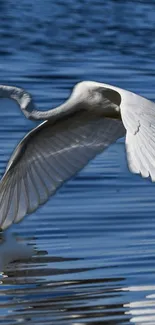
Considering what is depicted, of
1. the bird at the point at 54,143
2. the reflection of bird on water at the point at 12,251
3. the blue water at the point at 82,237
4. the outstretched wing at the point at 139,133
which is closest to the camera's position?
the outstretched wing at the point at 139,133

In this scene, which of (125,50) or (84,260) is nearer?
(84,260)

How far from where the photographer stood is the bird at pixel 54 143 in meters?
9.94

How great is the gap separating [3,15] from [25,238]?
1443 cm

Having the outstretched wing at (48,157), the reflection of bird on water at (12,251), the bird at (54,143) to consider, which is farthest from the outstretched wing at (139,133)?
the reflection of bird on water at (12,251)

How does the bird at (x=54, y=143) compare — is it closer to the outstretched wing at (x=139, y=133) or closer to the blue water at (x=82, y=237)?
the blue water at (x=82, y=237)

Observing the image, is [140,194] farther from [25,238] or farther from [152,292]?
[152,292]

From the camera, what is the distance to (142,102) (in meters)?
8.74

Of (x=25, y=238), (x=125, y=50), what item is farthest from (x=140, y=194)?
(x=125, y=50)

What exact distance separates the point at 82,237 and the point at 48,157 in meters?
0.73

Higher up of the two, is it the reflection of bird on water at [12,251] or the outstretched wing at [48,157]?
the outstretched wing at [48,157]

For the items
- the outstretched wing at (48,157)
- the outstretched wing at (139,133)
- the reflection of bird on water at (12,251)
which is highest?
the outstretched wing at (139,133)

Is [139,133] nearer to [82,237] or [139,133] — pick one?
[139,133]

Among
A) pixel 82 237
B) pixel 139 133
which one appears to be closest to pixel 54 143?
pixel 82 237

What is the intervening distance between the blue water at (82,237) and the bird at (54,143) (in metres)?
0.37
